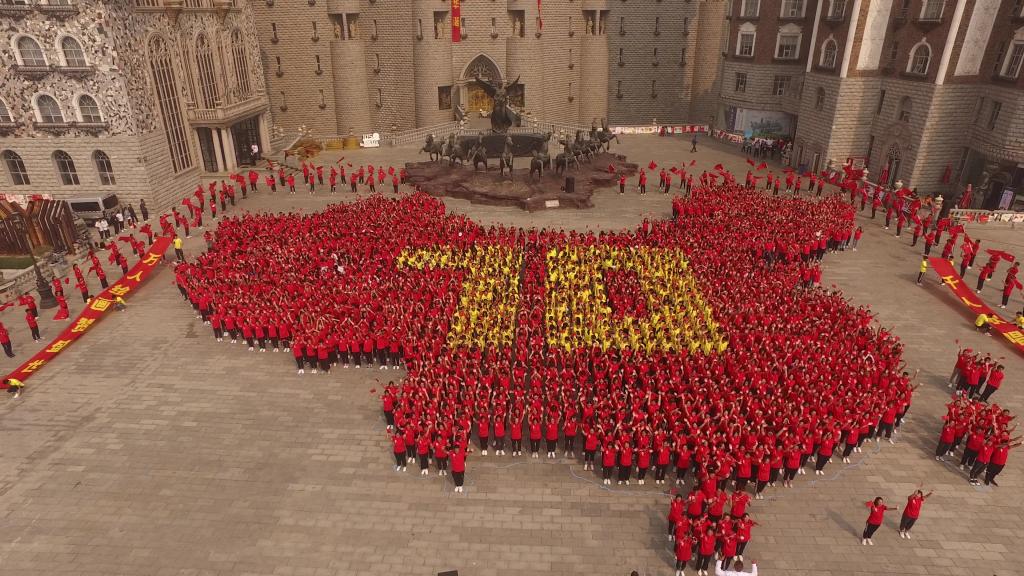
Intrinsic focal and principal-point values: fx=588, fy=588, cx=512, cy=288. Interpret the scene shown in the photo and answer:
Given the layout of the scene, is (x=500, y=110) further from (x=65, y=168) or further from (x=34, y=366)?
(x=34, y=366)

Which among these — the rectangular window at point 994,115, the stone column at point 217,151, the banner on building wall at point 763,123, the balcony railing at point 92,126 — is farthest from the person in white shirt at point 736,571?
the banner on building wall at point 763,123

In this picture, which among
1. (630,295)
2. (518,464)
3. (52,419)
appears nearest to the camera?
(518,464)

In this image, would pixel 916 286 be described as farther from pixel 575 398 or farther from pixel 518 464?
pixel 518 464

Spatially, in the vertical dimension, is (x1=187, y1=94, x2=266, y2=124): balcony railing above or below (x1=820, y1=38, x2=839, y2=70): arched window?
below

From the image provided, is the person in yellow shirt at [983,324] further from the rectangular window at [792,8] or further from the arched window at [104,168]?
the arched window at [104,168]

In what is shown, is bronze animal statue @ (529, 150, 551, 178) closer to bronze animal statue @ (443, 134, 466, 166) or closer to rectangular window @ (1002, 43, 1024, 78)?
bronze animal statue @ (443, 134, 466, 166)

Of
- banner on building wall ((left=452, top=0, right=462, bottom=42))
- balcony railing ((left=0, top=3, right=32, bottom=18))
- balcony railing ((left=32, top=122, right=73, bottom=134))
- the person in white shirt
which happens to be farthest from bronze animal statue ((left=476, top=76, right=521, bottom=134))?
the person in white shirt

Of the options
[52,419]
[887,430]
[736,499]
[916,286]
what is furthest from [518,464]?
[916,286]
